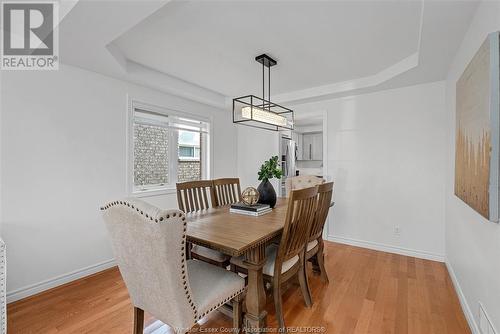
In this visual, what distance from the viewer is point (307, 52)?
2.49m

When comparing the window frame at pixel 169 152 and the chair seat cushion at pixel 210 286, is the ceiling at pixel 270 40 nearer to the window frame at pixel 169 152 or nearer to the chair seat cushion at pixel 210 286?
the window frame at pixel 169 152

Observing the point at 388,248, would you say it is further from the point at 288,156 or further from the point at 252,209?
the point at 288,156

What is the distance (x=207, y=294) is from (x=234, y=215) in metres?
0.87

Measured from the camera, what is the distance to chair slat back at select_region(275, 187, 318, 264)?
1627 mm

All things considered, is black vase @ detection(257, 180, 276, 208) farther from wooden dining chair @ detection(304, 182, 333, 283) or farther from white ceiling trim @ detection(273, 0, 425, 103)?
white ceiling trim @ detection(273, 0, 425, 103)

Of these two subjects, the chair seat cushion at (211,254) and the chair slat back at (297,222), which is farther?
the chair seat cushion at (211,254)

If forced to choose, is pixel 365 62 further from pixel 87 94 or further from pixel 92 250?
pixel 92 250

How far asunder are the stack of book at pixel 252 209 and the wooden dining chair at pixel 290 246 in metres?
0.39

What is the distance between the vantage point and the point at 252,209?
2.22 m

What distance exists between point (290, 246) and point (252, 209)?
1.87 feet

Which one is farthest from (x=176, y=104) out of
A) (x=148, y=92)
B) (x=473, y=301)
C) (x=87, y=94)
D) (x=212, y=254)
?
(x=473, y=301)

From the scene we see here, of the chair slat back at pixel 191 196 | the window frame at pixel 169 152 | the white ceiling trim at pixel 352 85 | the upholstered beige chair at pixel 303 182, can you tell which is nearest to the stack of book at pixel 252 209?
the chair slat back at pixel 191 196

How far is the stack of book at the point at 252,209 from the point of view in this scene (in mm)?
A: 2207

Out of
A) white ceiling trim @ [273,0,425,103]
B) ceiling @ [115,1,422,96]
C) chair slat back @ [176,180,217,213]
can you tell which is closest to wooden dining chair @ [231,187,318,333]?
chair slat back @ [176,180,217,213]
